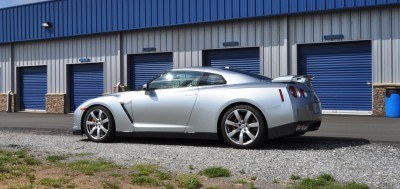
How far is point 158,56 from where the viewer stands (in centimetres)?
2131

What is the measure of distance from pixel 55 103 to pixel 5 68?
4.48 meters

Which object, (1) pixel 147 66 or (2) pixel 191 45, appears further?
(1) pixel 147 66

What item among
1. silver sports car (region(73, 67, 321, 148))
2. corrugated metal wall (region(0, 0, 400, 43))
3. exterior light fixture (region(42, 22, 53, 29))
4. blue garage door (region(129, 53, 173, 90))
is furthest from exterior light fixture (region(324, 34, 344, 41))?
exterior light fixture (region(42, 22, 53, 29))

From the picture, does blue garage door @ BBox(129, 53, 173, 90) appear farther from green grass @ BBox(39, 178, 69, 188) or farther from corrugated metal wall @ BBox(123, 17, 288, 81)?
green grass @ BBox(39, 178, 69, 188)

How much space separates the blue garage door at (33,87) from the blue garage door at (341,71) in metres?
13.2

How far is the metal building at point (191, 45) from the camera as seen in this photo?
16891 millimetres

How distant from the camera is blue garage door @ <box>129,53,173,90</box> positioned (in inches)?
830

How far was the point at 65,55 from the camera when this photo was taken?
944 inches

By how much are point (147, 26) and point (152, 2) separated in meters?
1.01

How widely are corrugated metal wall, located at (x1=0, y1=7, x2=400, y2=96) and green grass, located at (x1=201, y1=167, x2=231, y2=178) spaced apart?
469 inches

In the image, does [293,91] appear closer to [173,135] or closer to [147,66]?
[173,135]

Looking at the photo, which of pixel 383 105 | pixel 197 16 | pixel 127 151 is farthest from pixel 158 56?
pixel 127 151

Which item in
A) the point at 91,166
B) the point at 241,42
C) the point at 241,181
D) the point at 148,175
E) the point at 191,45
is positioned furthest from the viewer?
the point at 191,45

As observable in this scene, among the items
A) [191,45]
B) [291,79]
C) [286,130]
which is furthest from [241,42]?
[286,130]
